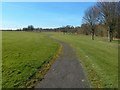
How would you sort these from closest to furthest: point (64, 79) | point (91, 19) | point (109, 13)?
point (64, 79) < point (109, 13) < point (91, 19)

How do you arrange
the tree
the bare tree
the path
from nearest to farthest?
the path
the tree
the bare tree

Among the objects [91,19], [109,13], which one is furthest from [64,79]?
[91,19]

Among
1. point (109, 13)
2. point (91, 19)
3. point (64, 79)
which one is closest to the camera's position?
point (64, 79)

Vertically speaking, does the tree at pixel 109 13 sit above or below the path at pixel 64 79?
above

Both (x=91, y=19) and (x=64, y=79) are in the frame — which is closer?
(x=64, y=79)

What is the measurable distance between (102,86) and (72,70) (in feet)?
12.2

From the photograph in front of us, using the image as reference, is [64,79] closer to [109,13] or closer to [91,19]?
[109,13]

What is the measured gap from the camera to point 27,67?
48.2 ft

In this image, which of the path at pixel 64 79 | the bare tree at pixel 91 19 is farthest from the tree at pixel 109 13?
the path at pixel 64 79

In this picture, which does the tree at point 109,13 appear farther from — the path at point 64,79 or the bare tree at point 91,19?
the path at point 64,79

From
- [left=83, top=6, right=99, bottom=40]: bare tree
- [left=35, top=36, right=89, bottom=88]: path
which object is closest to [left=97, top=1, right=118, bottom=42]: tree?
[left=83, top=6, right=99, bottom=40]: bare tree

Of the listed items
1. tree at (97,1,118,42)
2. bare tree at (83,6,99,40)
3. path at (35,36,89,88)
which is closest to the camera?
path at (35,36,89,88)

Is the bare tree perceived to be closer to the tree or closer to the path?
the tree

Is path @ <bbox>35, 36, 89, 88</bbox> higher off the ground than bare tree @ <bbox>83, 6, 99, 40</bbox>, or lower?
lower
